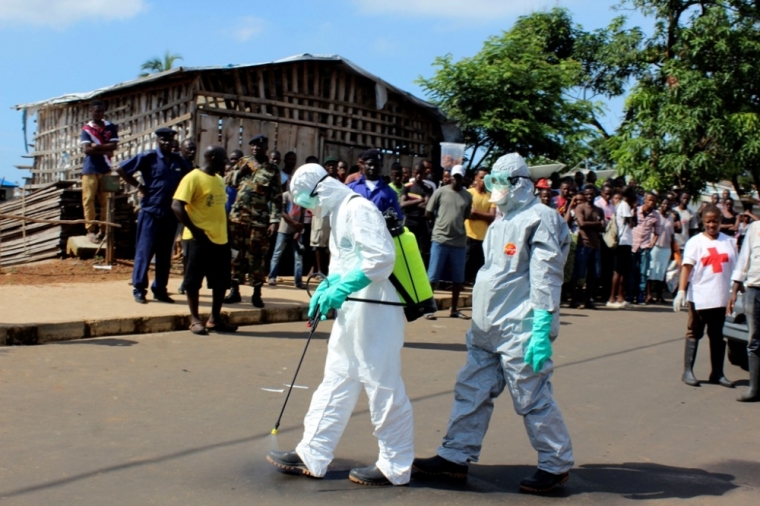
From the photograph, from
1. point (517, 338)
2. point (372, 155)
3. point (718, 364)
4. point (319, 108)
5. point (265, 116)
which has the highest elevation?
point (319, 108)

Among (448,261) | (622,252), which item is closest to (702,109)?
(622,252)

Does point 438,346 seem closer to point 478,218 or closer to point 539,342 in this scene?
point 478,218

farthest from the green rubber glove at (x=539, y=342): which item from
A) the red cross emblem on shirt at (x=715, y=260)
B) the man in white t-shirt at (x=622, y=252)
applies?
the man in white t-shirt at (x=622, y=252)

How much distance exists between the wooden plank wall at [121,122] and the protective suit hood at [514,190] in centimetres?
1005

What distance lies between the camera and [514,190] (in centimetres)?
500

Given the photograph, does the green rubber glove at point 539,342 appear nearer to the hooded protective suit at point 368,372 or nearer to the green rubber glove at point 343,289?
the hooded protective suit at point 368,372

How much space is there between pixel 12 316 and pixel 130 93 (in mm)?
7947

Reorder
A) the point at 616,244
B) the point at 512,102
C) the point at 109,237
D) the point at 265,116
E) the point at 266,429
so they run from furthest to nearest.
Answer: the point at 512,102, the point at 265,116, the point at 616,244, the point at 109,237, the point at 266,429

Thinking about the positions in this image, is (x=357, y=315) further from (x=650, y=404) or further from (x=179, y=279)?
(x=179, y=279)

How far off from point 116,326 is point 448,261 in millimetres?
4601

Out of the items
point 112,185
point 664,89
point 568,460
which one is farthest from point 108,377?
point 664,89

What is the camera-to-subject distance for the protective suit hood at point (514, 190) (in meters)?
5.00

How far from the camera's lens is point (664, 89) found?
22188mm

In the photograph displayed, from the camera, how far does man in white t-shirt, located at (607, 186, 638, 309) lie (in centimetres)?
1452
